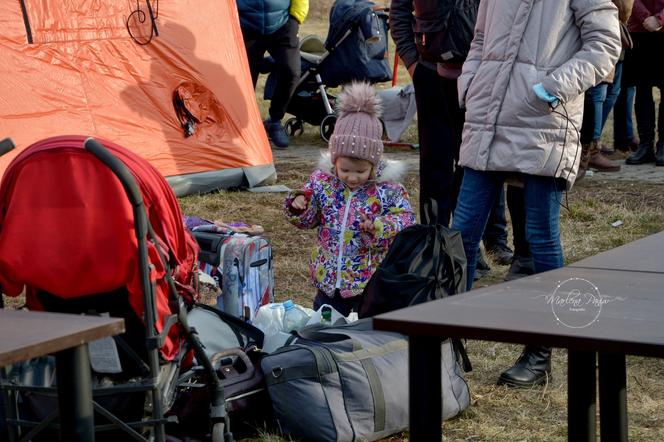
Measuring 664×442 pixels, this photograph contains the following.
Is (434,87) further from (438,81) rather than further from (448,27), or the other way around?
(448,27)

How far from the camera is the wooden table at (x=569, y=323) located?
2031 mm

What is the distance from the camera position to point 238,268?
15.3 ft

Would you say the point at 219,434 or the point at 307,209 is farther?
the point at 307,209

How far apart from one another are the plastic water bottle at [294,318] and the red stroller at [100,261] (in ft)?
2.89

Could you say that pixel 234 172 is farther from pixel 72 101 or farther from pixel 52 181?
pixel 52 181

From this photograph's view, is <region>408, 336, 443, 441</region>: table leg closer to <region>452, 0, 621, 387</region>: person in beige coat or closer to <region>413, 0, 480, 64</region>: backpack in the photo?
<region>452, 0, 621, 387</region>: person in beige coat

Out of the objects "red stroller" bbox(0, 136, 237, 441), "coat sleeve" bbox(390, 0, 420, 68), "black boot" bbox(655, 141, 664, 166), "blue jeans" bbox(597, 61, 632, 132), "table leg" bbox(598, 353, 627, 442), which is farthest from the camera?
"black boot" bbox(655, 141, 664, 166)

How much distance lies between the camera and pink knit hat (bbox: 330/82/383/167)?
14.9 feet

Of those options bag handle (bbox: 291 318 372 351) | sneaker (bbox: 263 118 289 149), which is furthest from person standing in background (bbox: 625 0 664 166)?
bag handle (bbox: 291 318 372 351)

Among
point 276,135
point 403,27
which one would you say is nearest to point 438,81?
point 403,27

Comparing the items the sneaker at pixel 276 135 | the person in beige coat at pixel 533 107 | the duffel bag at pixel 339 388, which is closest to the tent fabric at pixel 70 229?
the duffel bag at pixel 339 388

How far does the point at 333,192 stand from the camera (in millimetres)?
4609

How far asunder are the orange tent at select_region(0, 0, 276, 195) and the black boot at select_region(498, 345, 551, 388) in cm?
382

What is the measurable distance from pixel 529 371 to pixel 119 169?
1874 millimetres
